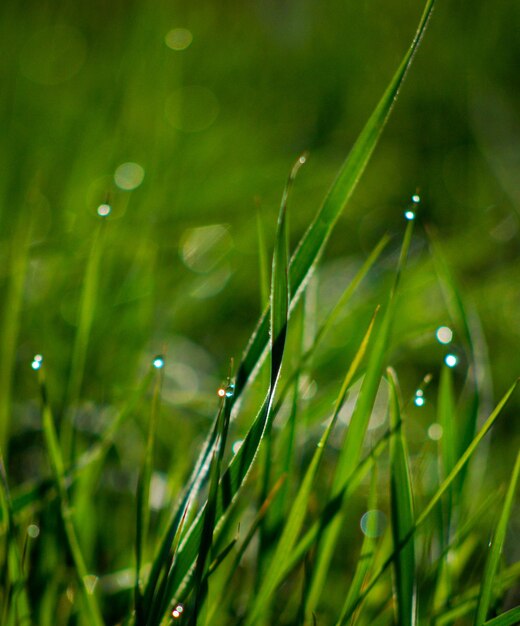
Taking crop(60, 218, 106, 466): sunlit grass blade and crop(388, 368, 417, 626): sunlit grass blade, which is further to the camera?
crop(60, 218, 106, 466): sunlit grass blade

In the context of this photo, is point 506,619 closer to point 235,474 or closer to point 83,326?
point 235,474

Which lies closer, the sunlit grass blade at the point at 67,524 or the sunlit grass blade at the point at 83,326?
the sunlit grass blade at the point at 67,524

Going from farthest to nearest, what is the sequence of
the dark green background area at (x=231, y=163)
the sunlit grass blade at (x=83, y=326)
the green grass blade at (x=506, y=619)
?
the dark green background area at (x=231, y=163), the sunlit grass blade at (x=83, y=326), the green grass blade at (x=506, y=619)

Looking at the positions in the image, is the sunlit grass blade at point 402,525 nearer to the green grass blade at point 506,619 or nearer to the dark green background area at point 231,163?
the green grass blade at point 506,619

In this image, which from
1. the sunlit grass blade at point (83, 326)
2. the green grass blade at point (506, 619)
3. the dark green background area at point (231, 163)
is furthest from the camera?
the dark green background area at point (231, 163)

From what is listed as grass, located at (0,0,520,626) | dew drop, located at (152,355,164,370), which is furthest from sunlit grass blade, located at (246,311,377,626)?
dew drop, located at (152,355,164,370)

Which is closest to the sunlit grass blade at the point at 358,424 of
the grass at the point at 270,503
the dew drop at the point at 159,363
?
the grass at the point at 270,503

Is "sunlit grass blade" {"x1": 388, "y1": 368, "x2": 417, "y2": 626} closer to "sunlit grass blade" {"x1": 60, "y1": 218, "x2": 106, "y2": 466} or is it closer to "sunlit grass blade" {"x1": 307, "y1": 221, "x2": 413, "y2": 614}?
"sunlit grass blade" {"x1": 307, "y1": 221, "x2": 413, "y2": 614}

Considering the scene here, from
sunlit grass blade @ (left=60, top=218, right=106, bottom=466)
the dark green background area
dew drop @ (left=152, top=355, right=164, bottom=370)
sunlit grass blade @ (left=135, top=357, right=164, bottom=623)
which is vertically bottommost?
sunlit grass blade @ (left=135, top=357, right=164, bottom=623)
